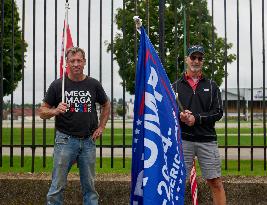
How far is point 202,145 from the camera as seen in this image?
455 centimetres

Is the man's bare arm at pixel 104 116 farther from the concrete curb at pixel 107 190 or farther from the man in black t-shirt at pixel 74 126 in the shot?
the concrete curb at pixel 107 190

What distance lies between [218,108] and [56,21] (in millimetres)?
2419

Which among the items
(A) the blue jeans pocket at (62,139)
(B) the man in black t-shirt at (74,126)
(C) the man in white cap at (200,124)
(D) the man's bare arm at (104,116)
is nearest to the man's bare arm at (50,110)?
(B) the man in black t-shirt at (74,126)

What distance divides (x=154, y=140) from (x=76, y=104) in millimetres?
1253

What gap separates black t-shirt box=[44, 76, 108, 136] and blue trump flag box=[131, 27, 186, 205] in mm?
1017

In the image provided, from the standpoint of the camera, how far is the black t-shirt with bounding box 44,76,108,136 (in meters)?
4.43

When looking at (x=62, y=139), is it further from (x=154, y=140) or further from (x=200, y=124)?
(x=154, y=140)

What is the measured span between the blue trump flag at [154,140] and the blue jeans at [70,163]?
1.02 metres

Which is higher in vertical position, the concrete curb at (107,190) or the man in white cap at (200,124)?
the man in white cap at (200,124)

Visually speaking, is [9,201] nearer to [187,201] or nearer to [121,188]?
[121,188]

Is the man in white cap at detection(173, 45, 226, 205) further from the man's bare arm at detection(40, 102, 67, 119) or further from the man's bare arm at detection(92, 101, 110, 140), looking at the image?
the man's bare arm at detection(40, 102, 67, 119)

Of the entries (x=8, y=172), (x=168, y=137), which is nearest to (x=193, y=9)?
(x=8, y=172)

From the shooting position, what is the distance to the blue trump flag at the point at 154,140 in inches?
131

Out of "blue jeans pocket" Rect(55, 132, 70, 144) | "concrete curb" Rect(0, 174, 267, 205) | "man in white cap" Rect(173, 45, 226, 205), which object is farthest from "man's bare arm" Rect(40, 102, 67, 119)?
"concrete curb" Rect(0, 174, 267, 205)
